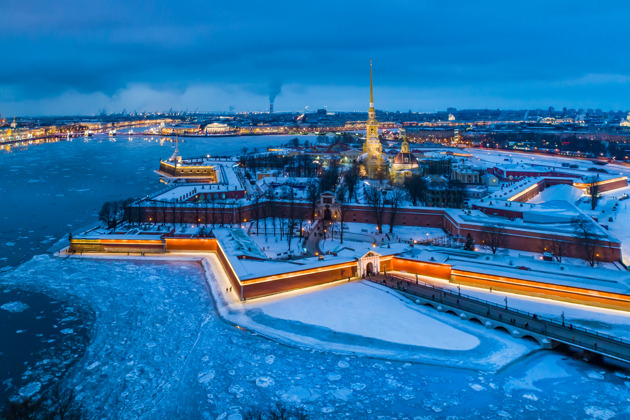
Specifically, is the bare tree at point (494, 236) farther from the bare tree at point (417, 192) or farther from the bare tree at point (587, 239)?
the bare tree at point (417, 192)

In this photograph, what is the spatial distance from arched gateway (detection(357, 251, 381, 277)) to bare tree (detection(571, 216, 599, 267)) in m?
5.45

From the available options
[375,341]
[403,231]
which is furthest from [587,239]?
[375,341]

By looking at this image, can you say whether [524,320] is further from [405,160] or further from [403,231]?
[405,160]

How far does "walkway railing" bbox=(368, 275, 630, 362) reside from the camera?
25.4 feet

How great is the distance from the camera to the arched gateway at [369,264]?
11.6 metres

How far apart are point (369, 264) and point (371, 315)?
2459 mm

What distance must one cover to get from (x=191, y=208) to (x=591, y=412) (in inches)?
546

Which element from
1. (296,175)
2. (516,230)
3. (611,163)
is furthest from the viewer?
(611,163)

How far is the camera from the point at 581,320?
28.8 ft

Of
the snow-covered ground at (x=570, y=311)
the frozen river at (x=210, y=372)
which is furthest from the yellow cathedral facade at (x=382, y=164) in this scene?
the frozen river at (x=210, y=372)

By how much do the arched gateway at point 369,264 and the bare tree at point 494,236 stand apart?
4.02m

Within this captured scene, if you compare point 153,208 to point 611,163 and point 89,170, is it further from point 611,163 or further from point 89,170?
point 611,163

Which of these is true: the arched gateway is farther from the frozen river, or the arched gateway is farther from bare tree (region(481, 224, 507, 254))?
bare tree (region(481, 224, 507, 254))

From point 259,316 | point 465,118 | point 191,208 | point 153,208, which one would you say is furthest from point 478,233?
point 465,118
